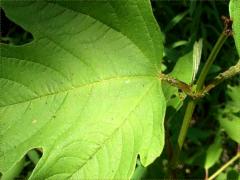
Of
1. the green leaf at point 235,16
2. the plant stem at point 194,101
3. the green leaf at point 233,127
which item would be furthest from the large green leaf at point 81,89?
the green leaf at point 233,127

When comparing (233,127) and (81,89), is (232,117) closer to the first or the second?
(233,127)

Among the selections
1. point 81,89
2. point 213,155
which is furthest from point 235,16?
point 213,155

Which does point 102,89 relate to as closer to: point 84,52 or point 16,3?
point 84,52

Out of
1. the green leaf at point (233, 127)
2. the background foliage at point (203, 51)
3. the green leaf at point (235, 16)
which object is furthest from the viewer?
the background foliage at point (203, 51)

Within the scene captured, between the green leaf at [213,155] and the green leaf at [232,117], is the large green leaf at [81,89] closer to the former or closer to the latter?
the green leaf at [232,117]

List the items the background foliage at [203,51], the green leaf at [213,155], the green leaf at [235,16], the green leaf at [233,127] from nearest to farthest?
the green leaf at [235,16]
the green leaf at [233,127]
the green leaf at [213,155]
the background foliage at [203,51]
